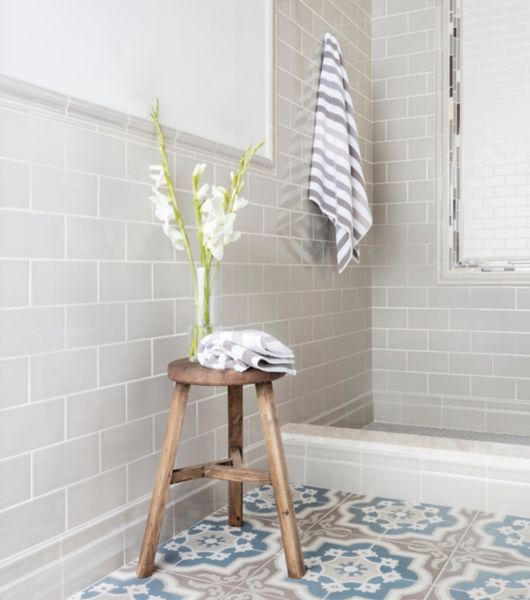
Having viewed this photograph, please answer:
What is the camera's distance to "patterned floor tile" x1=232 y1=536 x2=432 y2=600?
5.57 ft

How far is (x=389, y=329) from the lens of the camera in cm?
365

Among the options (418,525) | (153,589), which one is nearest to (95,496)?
(153,589)

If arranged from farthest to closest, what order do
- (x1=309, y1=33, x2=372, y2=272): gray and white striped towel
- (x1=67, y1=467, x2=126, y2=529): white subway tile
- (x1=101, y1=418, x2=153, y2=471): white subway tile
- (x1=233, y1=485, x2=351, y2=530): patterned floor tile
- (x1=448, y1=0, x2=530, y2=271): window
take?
(x1=448, y1=0, x2=530, y2=271): window → (x1=309, y1=33, x2=372, y2=272): gray and white striped towel → (x1=233, y1=485, x2=351, y2=530): patterned floor tile → (x1=101, y1=418, x2=153, y2=471): white subway tile → (x1=67, y1=467, x2=126, y2=529): white subway tile

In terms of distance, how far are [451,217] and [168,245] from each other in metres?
1.89

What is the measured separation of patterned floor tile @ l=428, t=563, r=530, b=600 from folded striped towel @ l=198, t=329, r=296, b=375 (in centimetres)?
68

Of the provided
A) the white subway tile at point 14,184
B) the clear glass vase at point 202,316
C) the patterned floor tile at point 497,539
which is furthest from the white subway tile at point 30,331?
the patterned floor tile at point 497,539

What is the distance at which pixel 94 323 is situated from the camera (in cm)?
179

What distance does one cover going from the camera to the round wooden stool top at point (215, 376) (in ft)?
5.58

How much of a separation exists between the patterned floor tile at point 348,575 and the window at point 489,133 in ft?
6.12

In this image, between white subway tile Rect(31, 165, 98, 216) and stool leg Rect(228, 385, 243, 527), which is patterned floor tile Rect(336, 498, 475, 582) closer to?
stool leg Rect(228, 385, 243, 527)

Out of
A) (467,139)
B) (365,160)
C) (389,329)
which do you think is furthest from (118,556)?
(467,139)

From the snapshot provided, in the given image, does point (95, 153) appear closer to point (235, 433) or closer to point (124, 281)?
point (124, 281)

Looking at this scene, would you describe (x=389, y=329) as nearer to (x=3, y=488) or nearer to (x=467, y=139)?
(x=467, y=139)

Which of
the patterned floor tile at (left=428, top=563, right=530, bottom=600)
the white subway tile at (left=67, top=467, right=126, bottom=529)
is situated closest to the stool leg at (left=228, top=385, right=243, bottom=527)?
the white subway tile at (left=67, top=467, right=126, bottom=529)
